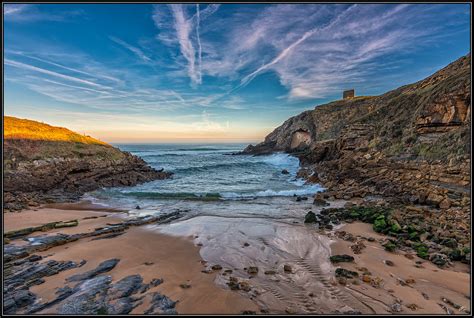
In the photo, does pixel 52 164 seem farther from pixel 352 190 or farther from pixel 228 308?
pixel 352 190

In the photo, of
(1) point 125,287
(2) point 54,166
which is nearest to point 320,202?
(1) point 125,287

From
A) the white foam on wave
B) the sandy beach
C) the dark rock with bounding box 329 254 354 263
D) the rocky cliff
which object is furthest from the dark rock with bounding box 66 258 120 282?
the white foam on wave

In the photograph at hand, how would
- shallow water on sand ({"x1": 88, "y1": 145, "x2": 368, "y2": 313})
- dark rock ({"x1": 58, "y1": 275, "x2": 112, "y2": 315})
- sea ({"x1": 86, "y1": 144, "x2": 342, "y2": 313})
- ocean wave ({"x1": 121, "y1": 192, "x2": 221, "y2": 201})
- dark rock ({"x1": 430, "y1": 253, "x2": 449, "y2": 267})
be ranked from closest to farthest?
1. dark rock ({"x1": 58, "y1": 275, "x2": 112, "y2": 315})
2. shallow water on sand ({"x1": 88, "y1": 145, "x2": 368, "y2": 313})
3. sea ({"x1": 86, "y1": 144, "x2": 342, "y2": 313})
4. dark rock ({"x1": 430, "y1": 253, "x2": 449, "y2": 267})
5. ocean wave ({"x1": 121, "y1": 192, "x2": 221, "y2": 201})

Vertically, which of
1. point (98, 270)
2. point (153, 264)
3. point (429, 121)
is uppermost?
point (429, 121)

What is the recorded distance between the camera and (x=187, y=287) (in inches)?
190

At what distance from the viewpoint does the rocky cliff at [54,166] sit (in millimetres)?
14281

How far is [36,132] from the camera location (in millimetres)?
18688

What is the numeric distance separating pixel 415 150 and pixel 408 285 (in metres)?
11.1

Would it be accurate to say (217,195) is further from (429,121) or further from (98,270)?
(429,121)

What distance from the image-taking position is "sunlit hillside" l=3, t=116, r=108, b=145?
17.4 metres

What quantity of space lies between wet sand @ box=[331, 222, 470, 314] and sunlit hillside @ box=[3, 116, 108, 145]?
2282cm

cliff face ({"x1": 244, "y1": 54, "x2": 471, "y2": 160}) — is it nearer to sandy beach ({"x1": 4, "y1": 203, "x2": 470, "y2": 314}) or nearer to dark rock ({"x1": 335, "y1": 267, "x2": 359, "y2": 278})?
sandy beach ({"x1": 4, "y1": 203, "x2": 470, "y2": 314})

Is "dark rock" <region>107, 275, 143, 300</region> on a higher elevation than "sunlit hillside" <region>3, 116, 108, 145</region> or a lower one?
lower

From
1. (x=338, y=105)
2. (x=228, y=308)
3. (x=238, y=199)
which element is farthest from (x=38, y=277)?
(x=338, y=105)
